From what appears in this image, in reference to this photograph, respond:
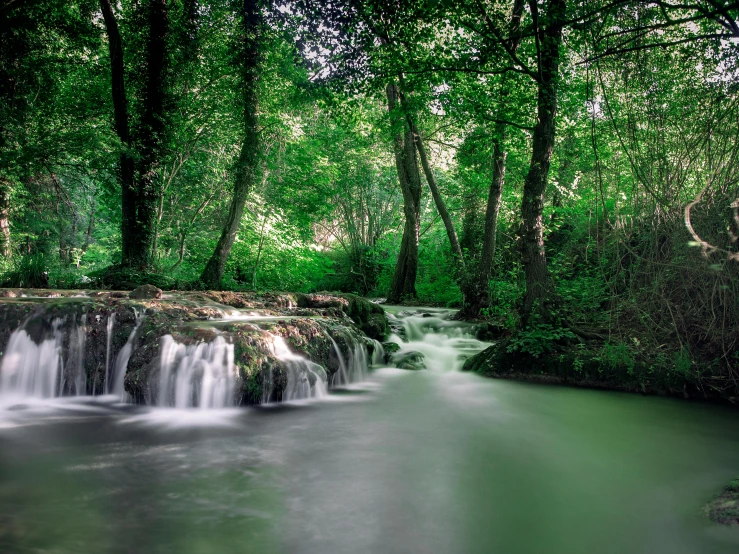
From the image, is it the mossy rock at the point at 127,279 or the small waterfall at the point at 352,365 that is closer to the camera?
the small waterfall at the point at 352,365

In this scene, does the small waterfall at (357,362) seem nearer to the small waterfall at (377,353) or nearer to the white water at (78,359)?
the small waterfall at (377,353)

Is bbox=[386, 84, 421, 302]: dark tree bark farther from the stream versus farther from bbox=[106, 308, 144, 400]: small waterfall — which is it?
bbox=[106, 308, 144, 400]: small waterfall

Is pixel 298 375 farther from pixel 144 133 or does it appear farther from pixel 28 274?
pixel 144 133

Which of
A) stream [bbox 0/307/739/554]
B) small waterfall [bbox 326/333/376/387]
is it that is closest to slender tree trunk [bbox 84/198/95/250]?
small waterfall [bbox 326/333/376/387]

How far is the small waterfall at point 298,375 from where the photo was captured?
640 cm

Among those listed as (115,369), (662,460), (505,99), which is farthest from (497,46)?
(115,369)

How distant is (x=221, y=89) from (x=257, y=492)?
13.2 meters

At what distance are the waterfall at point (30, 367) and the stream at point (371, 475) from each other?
0.34 metres

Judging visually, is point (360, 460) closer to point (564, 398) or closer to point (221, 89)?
point (564, 398)

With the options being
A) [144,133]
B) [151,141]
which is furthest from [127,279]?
[144,133]

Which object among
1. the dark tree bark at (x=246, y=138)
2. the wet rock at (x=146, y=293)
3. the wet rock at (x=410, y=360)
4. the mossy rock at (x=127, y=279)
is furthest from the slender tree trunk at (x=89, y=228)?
the wet rock at (x=410, y=360)

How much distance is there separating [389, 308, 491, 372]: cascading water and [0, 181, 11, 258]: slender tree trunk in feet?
36.6

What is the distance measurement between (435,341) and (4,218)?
44.7 feet

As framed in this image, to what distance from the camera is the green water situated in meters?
3.00
